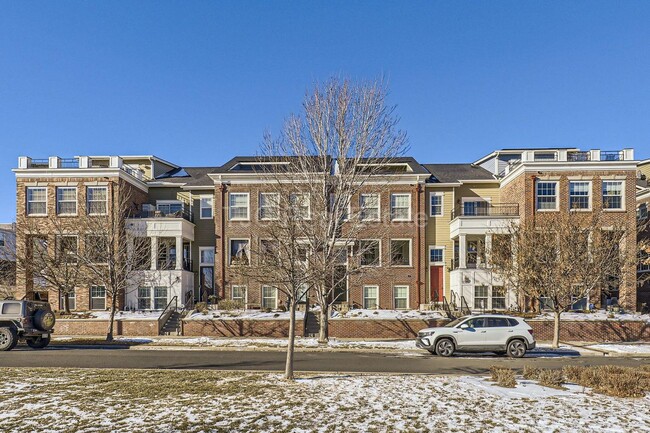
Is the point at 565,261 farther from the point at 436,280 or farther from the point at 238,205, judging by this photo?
the point at 238,205

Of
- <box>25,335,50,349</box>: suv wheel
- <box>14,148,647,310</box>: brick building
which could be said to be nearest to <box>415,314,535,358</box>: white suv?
<box>14,148,647,310</box>: brick building

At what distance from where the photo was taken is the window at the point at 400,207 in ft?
105

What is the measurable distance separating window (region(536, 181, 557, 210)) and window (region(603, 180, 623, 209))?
288 centimetres

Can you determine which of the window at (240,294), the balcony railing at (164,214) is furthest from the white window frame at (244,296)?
the balcony railing at (164,214)

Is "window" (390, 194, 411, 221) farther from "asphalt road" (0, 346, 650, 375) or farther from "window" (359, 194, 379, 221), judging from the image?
"asphalt road" (0, 346, 650, 375)

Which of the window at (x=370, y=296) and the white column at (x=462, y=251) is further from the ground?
the white column at (x=462, y=251)

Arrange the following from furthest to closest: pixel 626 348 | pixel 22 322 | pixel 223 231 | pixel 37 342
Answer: pixel 223 231
pixel 626 348
pixel 37 342
pixel 22 322

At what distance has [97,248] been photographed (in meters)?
24.7

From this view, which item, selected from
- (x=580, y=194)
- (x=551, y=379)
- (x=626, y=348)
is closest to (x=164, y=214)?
(x=580, y=194)

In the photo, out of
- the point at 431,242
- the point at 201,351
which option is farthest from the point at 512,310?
the point at 201,351

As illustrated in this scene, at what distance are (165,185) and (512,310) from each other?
23.8 meters

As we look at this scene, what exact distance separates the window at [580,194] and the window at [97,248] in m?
25.7

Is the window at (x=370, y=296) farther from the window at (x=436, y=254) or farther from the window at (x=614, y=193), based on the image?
the window at (x=614, y=193)

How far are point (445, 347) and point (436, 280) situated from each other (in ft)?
48.5
